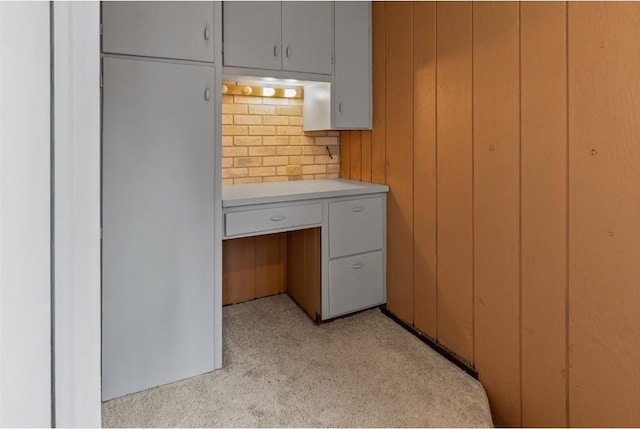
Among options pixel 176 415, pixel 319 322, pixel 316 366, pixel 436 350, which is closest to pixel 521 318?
pixel 436 350

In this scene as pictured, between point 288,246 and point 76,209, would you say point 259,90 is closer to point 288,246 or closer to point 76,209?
point 288,246

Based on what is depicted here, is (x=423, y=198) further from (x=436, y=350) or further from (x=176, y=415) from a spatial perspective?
(x=176, y=415)

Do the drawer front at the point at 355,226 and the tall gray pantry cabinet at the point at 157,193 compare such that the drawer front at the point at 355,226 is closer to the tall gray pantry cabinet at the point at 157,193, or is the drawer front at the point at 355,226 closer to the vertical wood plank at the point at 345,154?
the vertical wood plank at the point at 345,154

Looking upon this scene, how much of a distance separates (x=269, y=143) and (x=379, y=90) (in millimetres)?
885

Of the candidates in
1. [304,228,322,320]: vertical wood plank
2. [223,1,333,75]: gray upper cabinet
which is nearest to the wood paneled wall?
[223,1,333,75]: gray upper cabinet

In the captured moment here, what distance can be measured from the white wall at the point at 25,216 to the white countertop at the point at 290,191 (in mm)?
1651

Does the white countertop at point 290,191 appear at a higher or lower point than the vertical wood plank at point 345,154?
lower

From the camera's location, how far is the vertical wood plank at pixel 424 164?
2.23m

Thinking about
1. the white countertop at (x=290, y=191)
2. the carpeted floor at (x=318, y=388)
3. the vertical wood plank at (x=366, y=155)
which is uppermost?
the vertical wood plank at (x=366, y=155)

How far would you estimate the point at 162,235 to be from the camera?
1.91 meters

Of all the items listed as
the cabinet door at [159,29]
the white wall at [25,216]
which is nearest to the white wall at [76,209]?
the white wall at [25,216]

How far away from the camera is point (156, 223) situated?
1885 mm

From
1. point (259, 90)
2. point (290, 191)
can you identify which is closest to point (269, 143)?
point (259, 90)

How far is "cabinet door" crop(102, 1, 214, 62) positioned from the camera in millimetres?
1746
